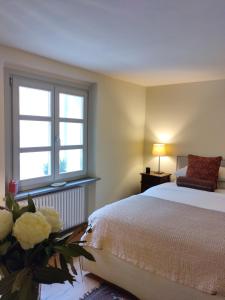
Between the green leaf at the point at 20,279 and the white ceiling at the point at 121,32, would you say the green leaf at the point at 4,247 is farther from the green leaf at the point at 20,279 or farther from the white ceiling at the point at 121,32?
the white ceiling at the point at 121,32

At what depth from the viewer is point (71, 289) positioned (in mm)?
2189

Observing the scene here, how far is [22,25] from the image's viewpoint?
6.16 feet

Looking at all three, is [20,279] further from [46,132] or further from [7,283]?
[46,132]

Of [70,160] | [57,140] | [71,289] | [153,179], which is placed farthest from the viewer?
[153,179]

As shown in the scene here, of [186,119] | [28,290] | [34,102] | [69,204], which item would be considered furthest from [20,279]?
[186,119]

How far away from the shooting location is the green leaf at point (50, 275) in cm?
75

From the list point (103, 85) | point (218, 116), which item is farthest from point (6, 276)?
point (218, 116)

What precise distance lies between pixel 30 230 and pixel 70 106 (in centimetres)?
276

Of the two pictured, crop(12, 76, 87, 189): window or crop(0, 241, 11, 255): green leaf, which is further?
crop(12, 76, 87, 189): window

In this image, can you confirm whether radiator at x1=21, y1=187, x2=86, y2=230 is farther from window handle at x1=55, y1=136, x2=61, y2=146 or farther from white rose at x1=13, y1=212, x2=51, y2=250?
white rose at x1=13, y1=212, x2=51, y2=250

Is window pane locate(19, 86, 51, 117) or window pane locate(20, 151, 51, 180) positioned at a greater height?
window pane locate(19, 86, 51, 117)

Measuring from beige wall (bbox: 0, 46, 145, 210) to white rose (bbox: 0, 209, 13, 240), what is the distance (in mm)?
2302

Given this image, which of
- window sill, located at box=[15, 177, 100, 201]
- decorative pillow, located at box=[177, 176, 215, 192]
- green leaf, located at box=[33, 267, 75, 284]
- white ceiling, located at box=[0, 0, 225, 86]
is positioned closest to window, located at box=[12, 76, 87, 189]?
window sill, located at box=[15, 177, 100, 201]

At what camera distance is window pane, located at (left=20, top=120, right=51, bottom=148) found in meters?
2.77
